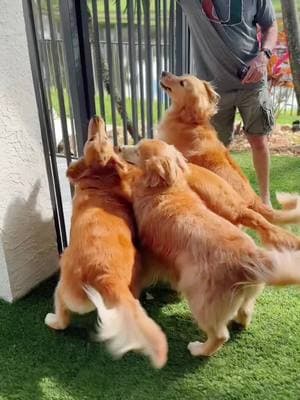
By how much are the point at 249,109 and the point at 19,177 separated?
1.79 meters

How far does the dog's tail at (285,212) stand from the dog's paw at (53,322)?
4.06 ft

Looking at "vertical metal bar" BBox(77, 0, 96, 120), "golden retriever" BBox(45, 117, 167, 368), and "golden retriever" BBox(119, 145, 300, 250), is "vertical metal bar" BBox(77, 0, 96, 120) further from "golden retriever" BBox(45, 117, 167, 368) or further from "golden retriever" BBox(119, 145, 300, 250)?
"golden retriever" BBox(119, 145, 300, 250)

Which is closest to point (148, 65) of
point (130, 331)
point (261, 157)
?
point (261, 157)

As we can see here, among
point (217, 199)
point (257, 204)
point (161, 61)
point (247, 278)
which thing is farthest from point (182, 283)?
point (161, 61)

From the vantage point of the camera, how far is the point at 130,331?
1.68 meters

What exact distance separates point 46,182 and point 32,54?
72cm

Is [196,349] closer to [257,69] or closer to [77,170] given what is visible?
[77,170]

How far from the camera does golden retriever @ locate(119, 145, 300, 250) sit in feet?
7.13

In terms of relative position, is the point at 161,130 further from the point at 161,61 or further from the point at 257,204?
the point at 161,61

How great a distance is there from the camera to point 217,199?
233 centimetres

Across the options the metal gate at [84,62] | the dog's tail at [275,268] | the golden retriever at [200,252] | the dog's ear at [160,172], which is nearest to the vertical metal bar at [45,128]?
the metal gate at [84,62]

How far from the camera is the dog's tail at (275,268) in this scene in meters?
1.76

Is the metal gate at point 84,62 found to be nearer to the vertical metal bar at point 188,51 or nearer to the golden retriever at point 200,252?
the vertical metal bar at point 188,51

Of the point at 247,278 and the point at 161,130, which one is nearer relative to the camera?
the point at 247,278
